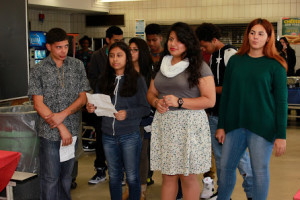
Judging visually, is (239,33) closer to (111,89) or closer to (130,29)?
(130,29)

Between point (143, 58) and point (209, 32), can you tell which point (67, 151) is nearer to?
point (143, 58)

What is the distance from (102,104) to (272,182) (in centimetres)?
266

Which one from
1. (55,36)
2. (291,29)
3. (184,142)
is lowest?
(184,142)

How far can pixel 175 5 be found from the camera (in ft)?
34.4

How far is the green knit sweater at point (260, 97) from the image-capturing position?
283 centimetres

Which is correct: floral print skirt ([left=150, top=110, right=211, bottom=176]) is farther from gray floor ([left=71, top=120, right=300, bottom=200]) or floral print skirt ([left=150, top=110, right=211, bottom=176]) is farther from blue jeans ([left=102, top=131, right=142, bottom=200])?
gray floor ([left=71, top=120, right=300, bottom=200])

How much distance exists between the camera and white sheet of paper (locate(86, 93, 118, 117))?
10.1ft

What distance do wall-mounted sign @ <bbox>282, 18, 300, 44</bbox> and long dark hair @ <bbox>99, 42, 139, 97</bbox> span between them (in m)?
7.36

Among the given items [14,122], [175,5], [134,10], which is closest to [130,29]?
[134,10]

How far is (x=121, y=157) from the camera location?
329 centimetres

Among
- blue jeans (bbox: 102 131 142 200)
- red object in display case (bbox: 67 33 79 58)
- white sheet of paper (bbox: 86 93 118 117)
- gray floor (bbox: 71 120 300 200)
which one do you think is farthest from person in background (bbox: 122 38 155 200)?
red object in display case (bbox: 67 33 79 58)

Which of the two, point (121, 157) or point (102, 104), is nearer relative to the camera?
point (102, 104)

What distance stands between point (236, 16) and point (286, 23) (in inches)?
47.4

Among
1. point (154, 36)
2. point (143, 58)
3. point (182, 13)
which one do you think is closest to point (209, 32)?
point (143, 58)
